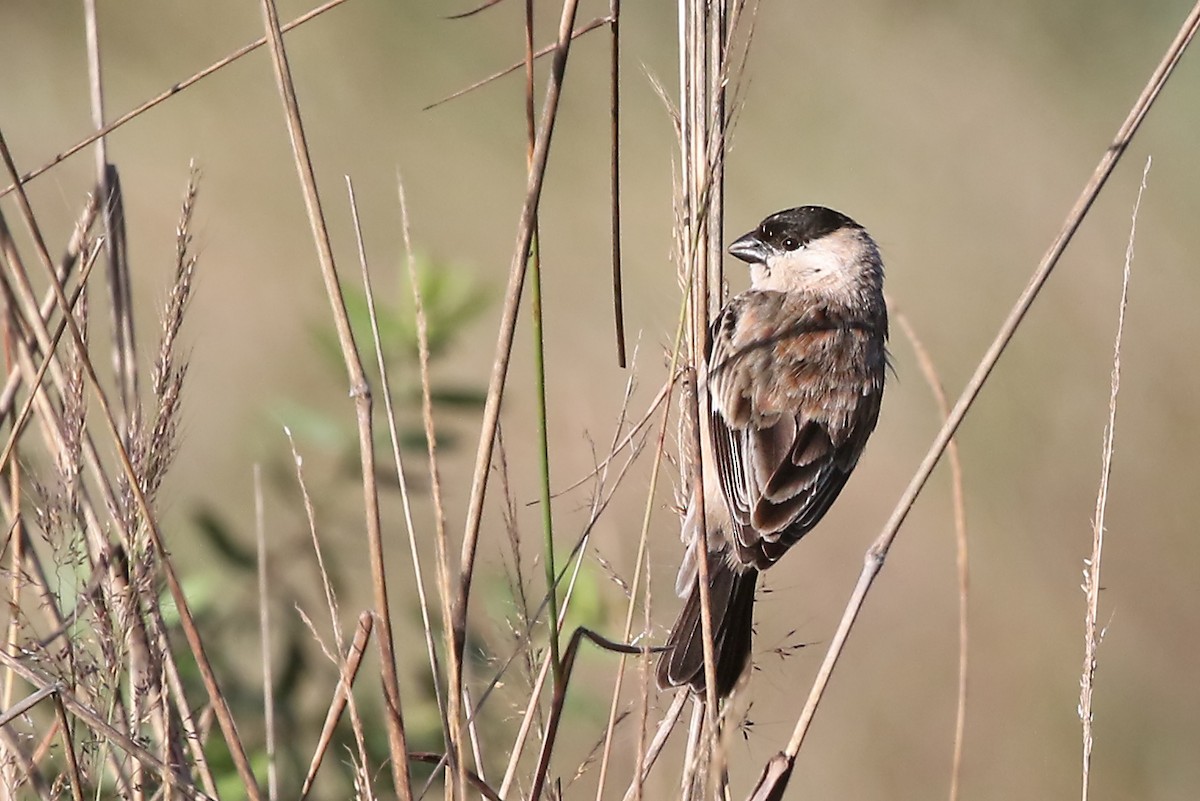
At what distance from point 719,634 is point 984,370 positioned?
0.99 metres

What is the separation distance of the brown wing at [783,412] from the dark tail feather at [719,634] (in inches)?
3.9

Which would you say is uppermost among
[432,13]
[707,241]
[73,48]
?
[73,48]

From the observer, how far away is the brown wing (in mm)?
3326

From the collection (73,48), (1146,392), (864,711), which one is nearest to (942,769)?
(864,711)

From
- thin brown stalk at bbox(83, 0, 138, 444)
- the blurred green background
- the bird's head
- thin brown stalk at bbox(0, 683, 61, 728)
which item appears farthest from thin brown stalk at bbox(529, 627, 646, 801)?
the blurred green background

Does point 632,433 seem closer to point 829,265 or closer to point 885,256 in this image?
point 829,265

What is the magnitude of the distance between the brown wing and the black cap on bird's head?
0.23 meters

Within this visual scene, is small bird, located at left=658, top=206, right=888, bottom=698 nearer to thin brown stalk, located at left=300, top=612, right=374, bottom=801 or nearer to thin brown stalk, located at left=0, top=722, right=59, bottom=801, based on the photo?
thin brown stalk, located at left=300, top=612, right=374, bottom=801

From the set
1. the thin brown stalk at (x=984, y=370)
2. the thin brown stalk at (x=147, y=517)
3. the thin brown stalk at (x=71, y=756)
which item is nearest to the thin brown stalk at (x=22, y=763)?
the thin brown stalk at (x=71, y=756)

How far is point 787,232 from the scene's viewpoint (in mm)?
4023

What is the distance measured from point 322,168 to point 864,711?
14.5 ft

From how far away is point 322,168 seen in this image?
799cm

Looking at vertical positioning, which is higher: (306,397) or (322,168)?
(322,168)

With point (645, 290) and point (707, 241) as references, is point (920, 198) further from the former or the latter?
point (707, 241)
